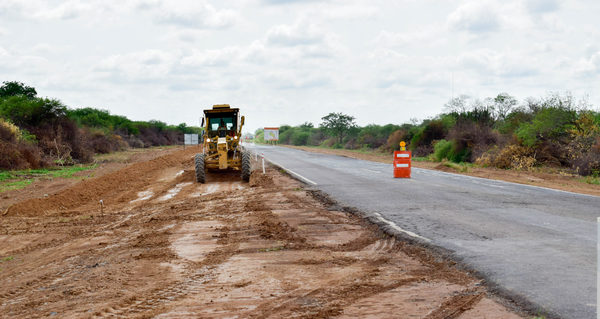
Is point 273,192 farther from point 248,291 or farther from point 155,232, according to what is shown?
point 248,291

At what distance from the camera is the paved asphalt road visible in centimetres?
577

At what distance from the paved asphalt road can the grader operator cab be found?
220 inches

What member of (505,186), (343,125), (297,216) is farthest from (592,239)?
(343,125)

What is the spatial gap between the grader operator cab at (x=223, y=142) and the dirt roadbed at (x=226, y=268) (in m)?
7.81

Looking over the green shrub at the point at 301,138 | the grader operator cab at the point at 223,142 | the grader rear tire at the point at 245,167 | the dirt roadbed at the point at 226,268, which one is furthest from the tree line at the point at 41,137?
the green shrub at the point at 301,138

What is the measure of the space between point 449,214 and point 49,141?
1200 inches

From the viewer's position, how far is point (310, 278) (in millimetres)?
6441

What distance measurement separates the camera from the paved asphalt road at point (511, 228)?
5.77 metres

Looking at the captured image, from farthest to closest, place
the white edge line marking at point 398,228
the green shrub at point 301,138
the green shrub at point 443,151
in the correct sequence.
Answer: the green shrub at point 301,138 → the green shrub at point 443,151 → the white edge line marking at point 398,228

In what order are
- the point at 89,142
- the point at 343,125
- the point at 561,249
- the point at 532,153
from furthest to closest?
the point at 343,125, the point at 89,142, the point at 532,153, the point at 561,249

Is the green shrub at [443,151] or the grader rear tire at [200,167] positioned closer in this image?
the grader rear tire at [200,167]

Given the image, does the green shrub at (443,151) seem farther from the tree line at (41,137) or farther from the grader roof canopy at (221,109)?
the tree line at (41,137)

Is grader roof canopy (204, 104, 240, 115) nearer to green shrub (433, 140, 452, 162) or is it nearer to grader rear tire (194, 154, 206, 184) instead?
grader rear tire (194, 154, 206, 184)

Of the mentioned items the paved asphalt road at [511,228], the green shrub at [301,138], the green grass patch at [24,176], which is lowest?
the green grass patch at [24,176]
